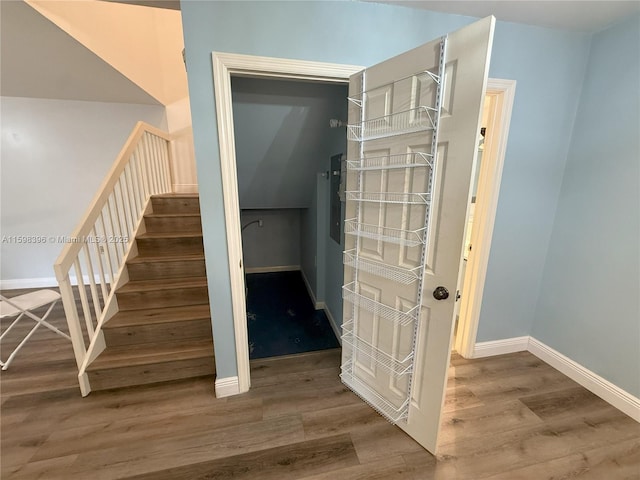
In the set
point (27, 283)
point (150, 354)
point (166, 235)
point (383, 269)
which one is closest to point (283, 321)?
point (150, 354)

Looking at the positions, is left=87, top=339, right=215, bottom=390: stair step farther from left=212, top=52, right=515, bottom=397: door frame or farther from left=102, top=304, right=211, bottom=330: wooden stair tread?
left=212, top=52, right=515, bottom=397: door frame

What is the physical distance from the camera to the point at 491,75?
168 cm

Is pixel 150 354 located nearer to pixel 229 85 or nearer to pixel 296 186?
pixel 229 85

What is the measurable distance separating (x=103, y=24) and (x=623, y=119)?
13.0 ft

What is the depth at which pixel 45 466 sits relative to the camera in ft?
4.44

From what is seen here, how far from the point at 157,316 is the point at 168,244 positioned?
0.72 meters

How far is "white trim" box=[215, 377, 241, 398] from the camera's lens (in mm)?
1799

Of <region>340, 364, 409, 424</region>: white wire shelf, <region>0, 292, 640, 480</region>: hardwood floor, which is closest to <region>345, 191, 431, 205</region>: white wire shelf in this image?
<region>340, 364, 409, 424</region>: white wire shelf

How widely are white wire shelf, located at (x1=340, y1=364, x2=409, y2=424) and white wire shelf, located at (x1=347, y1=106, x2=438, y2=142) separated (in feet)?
4.91

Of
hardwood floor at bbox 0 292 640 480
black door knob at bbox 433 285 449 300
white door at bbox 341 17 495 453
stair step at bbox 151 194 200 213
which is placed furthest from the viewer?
stair step at bbox 151 194 200 213

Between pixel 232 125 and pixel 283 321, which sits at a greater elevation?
pixel 232 125

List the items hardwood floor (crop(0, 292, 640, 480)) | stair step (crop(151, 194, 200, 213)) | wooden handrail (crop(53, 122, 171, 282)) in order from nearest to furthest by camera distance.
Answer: hardwood floor (crop(0, 292, 640, 480)) → wooden handrail (crop(53, 122, 171, 282)) → stair step (crop(151, 194, 200, 213))

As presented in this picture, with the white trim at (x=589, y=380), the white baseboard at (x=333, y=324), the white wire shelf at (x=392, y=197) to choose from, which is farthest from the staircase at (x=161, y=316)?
the white trim at (x=589, y=380)

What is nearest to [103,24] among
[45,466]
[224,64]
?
[224,64]
